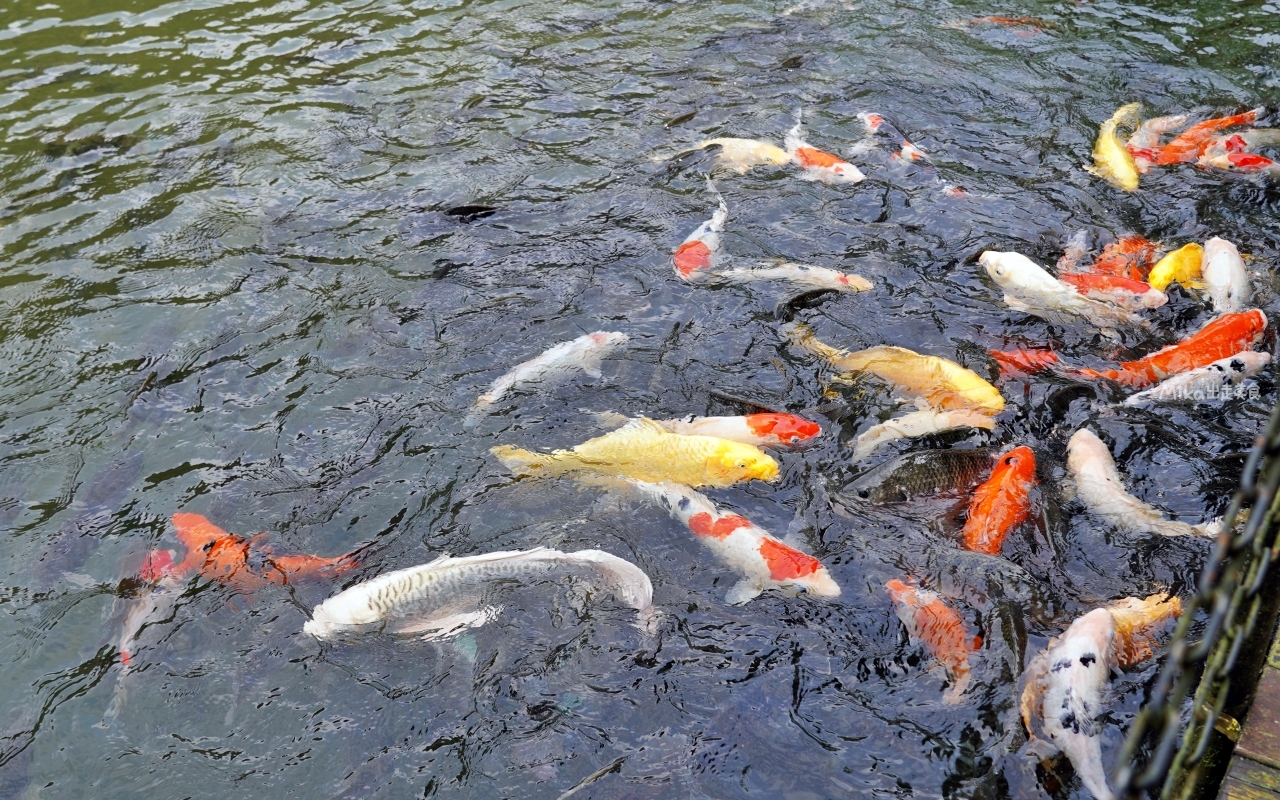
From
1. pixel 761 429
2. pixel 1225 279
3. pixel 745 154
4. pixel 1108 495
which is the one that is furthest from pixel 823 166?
pixel 1108 495

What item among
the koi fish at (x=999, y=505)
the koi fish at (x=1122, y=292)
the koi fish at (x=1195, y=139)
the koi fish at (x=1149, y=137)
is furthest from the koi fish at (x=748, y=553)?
the koi fish at (x=1195, y=139)

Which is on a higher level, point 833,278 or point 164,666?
point 833,278

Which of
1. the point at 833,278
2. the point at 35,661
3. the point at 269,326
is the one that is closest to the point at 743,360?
the point at 833,278

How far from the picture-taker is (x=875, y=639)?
4.64 m

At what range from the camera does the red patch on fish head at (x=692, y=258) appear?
23.9 feet

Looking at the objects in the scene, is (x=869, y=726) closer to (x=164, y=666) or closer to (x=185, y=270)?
(x=164, y=666)

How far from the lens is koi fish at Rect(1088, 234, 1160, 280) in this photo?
7.01 metres

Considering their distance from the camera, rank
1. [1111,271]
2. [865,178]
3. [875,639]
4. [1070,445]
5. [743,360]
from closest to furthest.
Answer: [875,639]
[1070,445]
[743,360]
[1111,271]
[865,178]

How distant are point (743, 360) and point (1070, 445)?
6.84 ft

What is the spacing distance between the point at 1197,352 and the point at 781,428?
2.68 meters

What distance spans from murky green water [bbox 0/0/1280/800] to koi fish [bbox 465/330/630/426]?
6.4 inches

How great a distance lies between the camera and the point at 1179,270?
6.81m

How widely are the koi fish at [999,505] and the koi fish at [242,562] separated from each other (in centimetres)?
331

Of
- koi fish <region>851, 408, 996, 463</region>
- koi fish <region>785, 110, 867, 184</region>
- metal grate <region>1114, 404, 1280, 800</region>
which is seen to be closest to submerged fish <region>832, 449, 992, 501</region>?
koi fish <region>851, 408, 996, 463</region>
